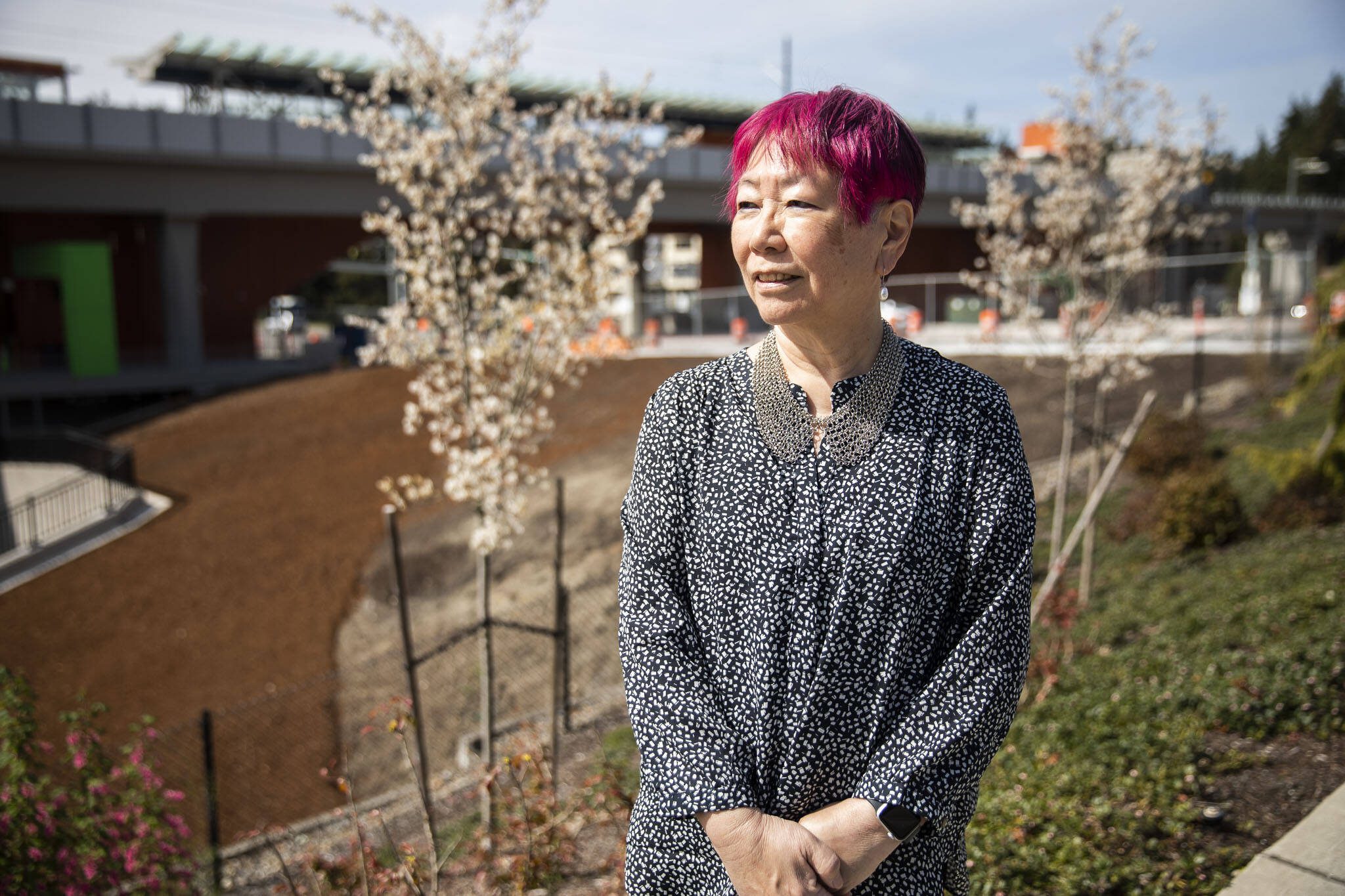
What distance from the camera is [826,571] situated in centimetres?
180

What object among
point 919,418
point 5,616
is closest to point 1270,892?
point 919,418

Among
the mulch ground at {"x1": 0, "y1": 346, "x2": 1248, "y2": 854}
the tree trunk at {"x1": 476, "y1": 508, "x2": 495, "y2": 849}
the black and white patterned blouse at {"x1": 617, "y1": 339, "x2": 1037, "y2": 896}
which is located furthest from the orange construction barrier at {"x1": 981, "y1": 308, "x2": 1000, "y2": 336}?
the black and white patterned blouse at {"x1": 617, "y1": 339, "x2": 1037, "y2": 896}

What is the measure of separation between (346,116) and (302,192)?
8.90 feet

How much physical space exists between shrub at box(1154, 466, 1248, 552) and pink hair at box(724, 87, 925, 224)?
8.59 metres

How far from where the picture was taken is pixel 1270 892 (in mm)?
2893

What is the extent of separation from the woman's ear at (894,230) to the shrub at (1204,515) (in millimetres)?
8510

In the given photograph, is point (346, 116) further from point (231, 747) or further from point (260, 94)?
point (231, 747)

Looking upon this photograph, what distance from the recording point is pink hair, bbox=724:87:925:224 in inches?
68.9

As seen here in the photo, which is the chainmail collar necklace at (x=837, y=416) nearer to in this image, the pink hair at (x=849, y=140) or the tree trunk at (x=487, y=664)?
the pink hair at (x=849, y=140)

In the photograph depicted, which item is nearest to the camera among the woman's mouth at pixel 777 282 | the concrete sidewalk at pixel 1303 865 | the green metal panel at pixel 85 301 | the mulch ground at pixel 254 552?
the woman's mouth at pixel 777 282

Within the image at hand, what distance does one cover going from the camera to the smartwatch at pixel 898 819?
170cm

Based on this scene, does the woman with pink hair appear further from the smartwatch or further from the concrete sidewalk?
the concrete sidewalk

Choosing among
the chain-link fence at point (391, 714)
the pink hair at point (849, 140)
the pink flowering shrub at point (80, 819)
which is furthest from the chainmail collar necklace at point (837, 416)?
the chain-link fence at point (391, 714)

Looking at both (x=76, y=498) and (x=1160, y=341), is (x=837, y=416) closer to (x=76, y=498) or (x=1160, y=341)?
(x=1160, y=341)
